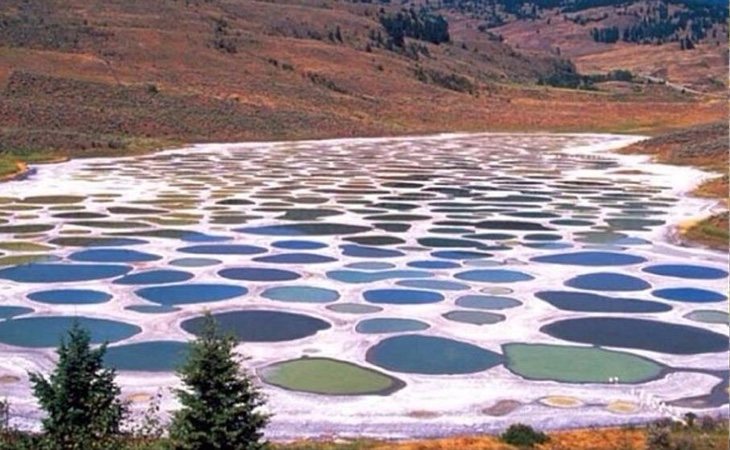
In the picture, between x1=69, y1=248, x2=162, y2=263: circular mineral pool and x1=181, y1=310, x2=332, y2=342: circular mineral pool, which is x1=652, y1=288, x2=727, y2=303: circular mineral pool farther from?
x1=69, y1=248, x2=162, y2=263: circular mineral pool

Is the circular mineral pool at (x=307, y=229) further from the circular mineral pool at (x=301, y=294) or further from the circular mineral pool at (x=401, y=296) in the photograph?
the circular mineral pool at (x=401, y=296)

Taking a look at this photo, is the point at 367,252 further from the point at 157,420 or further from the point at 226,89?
the point at 226,89

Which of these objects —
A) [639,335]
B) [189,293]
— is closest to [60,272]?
[189,293]

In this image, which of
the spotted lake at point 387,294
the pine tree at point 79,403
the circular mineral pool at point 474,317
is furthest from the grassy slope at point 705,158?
the pine tree at point 79,403

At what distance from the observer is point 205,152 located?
244 ft

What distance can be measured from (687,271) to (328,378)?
14924mm

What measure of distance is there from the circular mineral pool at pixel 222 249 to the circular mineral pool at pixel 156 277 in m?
3.23

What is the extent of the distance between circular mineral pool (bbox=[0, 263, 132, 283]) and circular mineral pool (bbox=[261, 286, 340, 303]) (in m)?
5.08

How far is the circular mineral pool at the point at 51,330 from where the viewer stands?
74.1ft

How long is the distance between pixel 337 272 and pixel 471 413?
1292 cm

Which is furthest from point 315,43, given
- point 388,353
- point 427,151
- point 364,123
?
point 388,353

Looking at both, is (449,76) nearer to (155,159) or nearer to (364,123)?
(364,123)

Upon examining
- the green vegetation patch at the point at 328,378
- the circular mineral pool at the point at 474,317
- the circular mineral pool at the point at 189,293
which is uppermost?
the circular mineral pool at the point at 189,293

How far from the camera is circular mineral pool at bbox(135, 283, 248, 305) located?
26.8 metres
